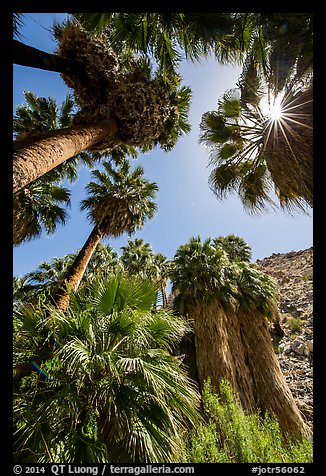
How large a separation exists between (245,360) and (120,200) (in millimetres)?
7512

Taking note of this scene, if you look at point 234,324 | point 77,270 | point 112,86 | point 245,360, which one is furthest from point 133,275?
point 245,360

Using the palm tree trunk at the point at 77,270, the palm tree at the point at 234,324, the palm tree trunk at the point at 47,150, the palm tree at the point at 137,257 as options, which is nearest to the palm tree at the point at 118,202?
the palm tree trunk at the point at 77,270

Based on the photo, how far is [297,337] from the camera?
14.8 metres

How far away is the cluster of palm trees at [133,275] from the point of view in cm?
292

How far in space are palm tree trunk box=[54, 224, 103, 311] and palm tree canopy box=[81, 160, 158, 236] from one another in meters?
0.65

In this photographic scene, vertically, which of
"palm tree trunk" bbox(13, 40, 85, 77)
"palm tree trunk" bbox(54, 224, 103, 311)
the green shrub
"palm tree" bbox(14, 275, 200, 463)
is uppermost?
"palm tree trunk" bbox(13, 40, 85, 77)

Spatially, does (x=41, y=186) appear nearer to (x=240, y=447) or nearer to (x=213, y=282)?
(x=213, y=282)

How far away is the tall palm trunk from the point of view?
7.28 meters

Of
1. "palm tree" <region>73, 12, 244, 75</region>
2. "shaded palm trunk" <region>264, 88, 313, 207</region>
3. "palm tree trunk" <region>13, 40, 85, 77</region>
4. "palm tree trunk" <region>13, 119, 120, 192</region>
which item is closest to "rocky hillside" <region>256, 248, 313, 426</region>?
"shaded palm trunk" <region>264, 88, 313, 207</region>

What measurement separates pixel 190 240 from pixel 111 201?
374cm

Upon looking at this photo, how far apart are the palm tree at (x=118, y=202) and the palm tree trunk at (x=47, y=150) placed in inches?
151

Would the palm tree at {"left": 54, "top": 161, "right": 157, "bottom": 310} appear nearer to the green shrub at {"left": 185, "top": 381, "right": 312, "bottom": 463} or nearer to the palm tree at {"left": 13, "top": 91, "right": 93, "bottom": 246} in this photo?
the palm tree at {"left": 13, "top": 91, "right": 93, "bottom": 246}

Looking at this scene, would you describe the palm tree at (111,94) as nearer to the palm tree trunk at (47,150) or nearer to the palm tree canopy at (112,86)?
the palm tree canopy at (112,86)
